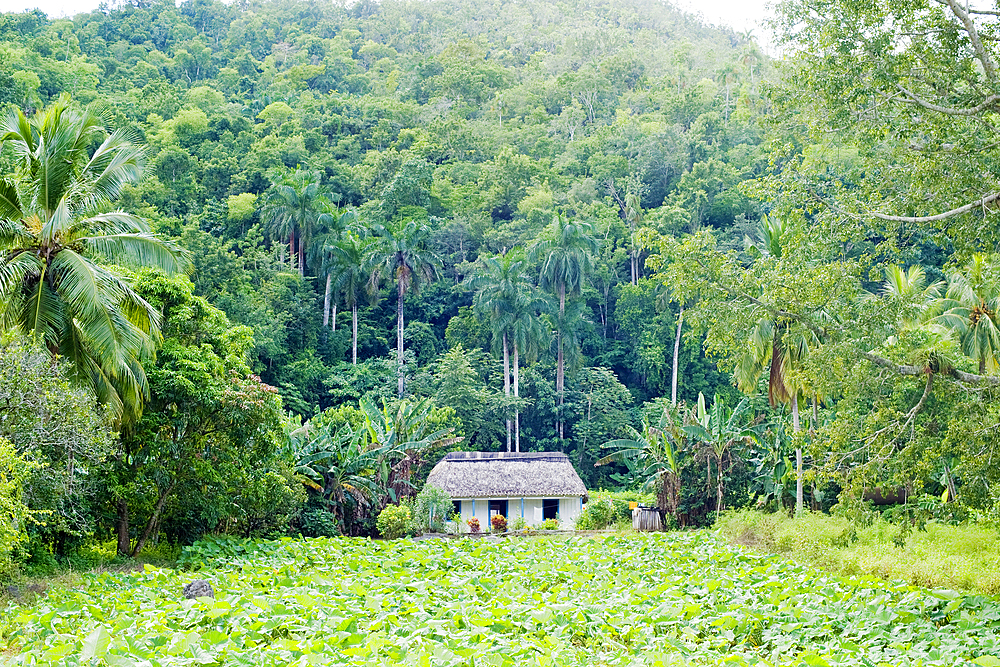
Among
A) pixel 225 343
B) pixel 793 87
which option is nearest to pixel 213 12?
pixel 225 343

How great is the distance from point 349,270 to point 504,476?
18.0 metres

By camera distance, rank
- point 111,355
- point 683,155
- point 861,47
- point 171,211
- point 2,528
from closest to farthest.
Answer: point 2,528
point 861,47
point 111,355
point 171,211
point 683,155

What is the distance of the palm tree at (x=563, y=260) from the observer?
149ft

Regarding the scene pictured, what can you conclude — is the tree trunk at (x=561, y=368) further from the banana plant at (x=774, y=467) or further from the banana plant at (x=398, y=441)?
the banana plant at (x=774, y=467)

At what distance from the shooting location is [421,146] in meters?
57.8

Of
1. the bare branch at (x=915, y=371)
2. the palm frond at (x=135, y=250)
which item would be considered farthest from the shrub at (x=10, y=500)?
the bare branch at (x=915, y=371)

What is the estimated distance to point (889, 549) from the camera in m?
15.9

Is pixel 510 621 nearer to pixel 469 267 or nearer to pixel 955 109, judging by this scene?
pixel 955 109

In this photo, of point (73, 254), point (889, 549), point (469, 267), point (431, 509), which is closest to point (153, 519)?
point (73, 254)

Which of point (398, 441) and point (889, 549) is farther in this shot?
point (398, 441)

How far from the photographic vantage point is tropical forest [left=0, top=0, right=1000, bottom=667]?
1023 cm

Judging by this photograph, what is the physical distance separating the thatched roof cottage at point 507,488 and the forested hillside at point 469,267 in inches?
51.2

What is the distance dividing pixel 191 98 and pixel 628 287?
29510 millimetres

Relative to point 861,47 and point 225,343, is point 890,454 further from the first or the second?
point 225,343
